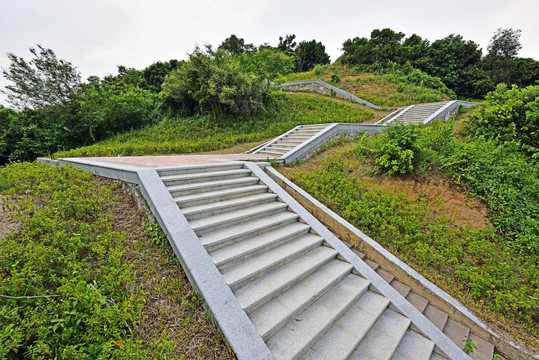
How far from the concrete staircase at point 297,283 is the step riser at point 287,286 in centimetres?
2

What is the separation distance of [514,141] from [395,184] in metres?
3.85

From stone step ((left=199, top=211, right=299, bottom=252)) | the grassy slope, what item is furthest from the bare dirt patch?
the grassy slope

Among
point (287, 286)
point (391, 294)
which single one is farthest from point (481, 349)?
point (287, 286)

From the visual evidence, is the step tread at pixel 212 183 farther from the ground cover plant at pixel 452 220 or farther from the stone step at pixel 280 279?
the stone step at pixel 280 279

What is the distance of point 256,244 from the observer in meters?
3.42

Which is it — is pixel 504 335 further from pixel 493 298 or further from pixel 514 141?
pixel 514 141

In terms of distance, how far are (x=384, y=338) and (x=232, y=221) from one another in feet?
9.11

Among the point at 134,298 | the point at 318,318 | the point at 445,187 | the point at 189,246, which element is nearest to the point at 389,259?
the point at 318,318

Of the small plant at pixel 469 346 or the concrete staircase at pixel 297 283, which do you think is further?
the small plant at pixel 469 346

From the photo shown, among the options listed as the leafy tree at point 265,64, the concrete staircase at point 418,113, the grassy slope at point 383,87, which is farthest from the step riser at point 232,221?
the grassy slope at point 383,87

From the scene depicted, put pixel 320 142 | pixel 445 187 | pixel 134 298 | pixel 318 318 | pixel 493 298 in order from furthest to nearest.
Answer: pixel 320 142
pixel 445 187
pixel 493 298
pixel 318 318
pixel 134 298

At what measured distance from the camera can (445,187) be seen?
5.47 meters

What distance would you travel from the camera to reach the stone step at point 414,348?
2.63m

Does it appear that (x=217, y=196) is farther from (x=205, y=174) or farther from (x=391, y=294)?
(x=391, y=294)
